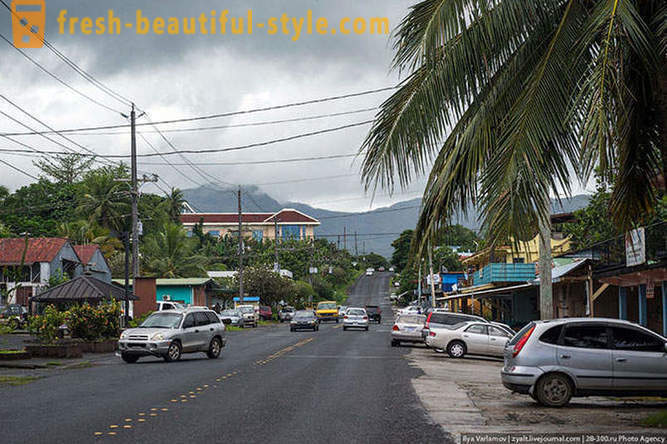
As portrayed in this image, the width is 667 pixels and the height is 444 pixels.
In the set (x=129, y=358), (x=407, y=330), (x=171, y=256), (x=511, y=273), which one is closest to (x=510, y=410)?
(x=129, y=358)

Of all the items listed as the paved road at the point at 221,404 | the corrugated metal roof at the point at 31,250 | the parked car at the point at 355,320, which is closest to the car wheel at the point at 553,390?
the paved road at the point at 221,404

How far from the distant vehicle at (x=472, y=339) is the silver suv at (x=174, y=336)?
331 inches

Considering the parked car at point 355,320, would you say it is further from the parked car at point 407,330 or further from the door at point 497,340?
the door at point 497,340

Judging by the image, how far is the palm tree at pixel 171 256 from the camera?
7881 centimetres

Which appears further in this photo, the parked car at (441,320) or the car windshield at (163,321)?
the parked car at (441,320)

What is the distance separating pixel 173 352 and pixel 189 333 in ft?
3.19

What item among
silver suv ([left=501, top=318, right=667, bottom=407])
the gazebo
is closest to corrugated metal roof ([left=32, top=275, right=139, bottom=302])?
the gazebo

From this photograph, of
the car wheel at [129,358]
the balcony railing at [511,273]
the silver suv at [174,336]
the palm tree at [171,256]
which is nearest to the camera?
the silver suv at [174,336]

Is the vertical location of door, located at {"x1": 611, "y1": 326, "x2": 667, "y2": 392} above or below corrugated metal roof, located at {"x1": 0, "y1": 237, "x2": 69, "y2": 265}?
below

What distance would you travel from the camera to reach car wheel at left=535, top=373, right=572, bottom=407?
1451 cm

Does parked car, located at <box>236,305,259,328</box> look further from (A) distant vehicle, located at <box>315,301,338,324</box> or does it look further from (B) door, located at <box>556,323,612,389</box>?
(B) door, located at <box>556,323,612,389</box>

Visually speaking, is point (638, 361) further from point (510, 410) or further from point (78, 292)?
point (78, 292)

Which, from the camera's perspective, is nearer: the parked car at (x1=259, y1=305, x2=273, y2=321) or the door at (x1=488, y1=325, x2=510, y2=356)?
the door at (x1=488, y1=325, x2=510, y2=356)

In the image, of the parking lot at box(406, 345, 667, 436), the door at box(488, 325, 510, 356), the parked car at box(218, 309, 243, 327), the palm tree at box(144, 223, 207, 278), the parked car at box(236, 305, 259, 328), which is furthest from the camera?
the palm tree at box(144, 223, 207, 278)
